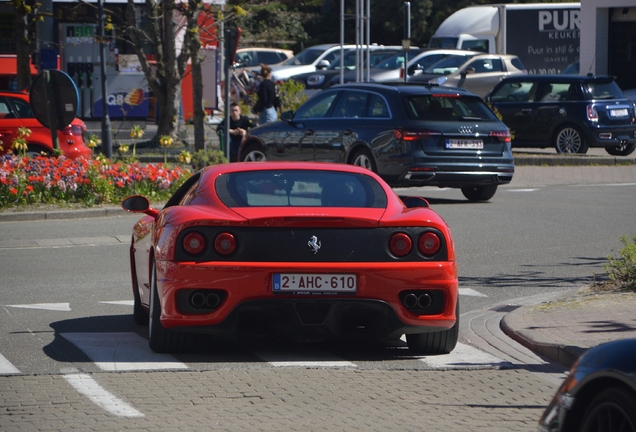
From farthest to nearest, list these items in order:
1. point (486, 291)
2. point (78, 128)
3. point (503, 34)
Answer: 1. point (503, 34)
2. point (78, 128)
3. point (486, 291)

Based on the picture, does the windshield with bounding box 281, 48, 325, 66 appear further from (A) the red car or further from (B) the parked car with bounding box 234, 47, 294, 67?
(A) the red car

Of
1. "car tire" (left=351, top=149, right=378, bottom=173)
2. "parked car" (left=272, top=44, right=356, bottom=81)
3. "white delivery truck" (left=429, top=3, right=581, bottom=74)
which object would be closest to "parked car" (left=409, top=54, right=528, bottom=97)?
"parked car" (left=272, top=44, right=356, bottom=81)

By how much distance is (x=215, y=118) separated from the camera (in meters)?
34.1

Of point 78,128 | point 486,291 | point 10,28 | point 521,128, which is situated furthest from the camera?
point 10,28

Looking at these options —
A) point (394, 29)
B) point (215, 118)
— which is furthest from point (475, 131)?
point (394, 29)

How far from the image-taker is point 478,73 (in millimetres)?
37562

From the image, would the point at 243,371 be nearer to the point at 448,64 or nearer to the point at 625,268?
the point at 625,268

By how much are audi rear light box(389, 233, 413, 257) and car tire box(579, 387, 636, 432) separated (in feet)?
9.84

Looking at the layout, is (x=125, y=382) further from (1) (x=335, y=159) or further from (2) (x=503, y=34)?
(2) (x=503, y=34)

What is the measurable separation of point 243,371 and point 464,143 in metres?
10.5

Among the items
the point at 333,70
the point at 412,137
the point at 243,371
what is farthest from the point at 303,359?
the point at 333,70

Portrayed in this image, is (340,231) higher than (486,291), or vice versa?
(340,231)

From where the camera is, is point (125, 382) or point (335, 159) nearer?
point (125, 382)

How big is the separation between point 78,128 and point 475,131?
6892mm
